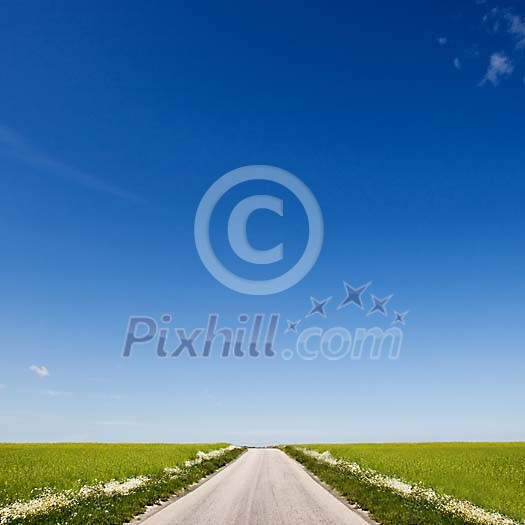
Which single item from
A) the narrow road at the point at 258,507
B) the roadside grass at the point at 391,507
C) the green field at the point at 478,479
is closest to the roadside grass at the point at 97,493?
the narrow road at the point at 258,507

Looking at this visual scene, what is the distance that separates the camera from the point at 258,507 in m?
16.3

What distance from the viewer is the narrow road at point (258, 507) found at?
14047 millimetres

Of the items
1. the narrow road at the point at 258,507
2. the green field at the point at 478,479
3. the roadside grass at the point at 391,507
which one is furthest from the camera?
the green field at the point at 478,479

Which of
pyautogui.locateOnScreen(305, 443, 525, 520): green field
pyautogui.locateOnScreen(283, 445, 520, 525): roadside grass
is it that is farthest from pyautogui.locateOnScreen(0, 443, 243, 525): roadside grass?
pyautogui.locateOnScreen(305, 443, 525, 520): green field

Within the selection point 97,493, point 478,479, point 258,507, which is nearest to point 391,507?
point 258,507

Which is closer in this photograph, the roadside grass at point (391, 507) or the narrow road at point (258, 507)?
the narrow road at point (258, 507)

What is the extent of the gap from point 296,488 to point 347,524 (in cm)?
867

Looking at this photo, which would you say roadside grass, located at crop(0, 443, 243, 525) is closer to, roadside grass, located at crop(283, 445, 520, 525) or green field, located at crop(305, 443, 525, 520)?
roadside grass, located at crop(283, 445, 520, 525)

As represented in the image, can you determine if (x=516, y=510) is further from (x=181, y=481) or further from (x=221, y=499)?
(x=181, y=481)

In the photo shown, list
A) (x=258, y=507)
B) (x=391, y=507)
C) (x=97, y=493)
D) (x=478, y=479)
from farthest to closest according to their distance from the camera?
(x=478, y=479) < (x=97, y=493) < (x=391, y=507) < (x=258, y=507)

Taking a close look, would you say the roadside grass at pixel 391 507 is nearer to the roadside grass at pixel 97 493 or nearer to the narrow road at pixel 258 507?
the narrow road at pixel 258 507

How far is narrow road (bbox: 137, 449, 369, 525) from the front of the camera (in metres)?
14.0

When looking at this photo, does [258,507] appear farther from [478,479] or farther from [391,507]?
[478,479]

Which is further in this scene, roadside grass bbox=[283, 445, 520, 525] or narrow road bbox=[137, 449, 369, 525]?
roadside grass bbox=[283, 445, 520, 525]
